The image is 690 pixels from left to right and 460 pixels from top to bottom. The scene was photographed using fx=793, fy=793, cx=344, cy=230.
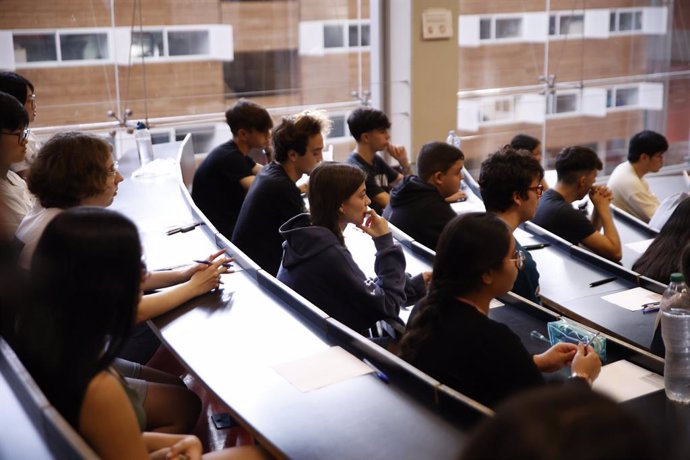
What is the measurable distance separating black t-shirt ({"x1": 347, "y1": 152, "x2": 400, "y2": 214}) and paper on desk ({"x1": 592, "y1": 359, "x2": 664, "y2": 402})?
8.56 feet

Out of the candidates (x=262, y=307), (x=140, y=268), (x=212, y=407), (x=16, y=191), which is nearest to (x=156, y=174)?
(x=16, y=191)

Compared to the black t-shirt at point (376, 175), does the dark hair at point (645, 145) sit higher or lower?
higher

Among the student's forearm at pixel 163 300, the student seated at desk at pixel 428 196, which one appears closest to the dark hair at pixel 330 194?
the student's forearm at pixel 163 300

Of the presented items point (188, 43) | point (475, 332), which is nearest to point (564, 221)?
point (475, 332)

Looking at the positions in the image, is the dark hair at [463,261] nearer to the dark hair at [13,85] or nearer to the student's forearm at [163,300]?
the student's forearm at [163,300]

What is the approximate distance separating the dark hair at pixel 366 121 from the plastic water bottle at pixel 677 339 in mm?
2800

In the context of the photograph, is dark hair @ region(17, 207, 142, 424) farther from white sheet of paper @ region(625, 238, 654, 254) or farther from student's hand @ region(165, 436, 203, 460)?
white sheet of paper @ region(625, 238, 654, 254)

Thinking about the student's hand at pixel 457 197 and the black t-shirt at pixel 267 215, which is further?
the student's hand at pixel 457 197

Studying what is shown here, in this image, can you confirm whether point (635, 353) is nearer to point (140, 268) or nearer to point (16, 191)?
point (140, 268)

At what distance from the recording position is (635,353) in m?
2.38

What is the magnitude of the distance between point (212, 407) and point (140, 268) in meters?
1.53

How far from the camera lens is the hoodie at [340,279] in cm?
282

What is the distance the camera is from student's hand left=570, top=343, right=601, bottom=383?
2.19 m

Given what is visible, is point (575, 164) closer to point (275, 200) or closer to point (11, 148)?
point (275, 200)
